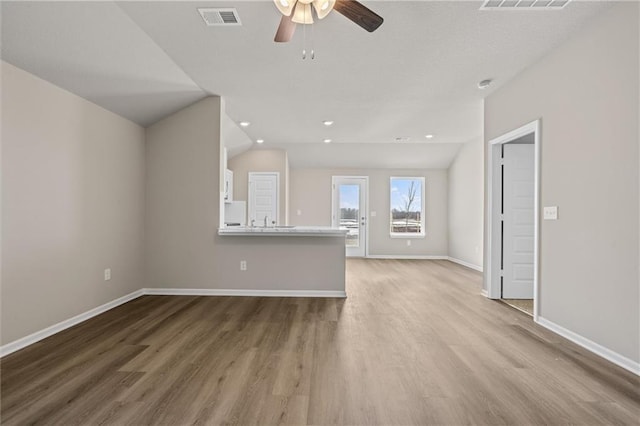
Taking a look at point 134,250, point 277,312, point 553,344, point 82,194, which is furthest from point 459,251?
point 82,194

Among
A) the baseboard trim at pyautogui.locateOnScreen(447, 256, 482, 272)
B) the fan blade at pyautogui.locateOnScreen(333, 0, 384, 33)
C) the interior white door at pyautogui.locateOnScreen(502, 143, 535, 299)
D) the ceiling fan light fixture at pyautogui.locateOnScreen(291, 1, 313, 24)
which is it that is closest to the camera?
the fan blade at pyautogui.locateOnScreen(333, 0, 384, 33)

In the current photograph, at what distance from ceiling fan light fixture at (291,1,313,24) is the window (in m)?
6.40

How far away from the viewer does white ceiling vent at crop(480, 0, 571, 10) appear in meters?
2.32

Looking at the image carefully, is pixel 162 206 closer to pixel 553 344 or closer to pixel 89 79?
pixel 89 79

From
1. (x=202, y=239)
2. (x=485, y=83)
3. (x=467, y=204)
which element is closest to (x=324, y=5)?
(x=485, y=83)

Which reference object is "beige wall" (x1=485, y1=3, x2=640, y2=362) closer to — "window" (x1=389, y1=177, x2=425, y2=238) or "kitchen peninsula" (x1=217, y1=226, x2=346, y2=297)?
"kitchen peninsula" (x1=217, y1=226, x2=346, y2=297)

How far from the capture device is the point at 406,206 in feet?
27.1

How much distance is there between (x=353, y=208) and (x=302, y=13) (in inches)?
250

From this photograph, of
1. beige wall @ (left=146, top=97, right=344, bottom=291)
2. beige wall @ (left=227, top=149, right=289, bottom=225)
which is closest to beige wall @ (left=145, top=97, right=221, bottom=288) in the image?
beige wall @ (left=146, top=97, right=344, bottom=291)

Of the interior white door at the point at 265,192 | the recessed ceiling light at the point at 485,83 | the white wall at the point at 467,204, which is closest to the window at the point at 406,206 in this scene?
the white wall at the point at 467,204

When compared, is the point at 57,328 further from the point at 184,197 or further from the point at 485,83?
the point at 485,83

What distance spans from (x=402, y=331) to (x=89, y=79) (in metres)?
3.77

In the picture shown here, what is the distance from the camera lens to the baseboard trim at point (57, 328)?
2.47 m

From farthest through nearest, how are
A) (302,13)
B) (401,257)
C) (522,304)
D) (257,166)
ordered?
(401,257) < (257,166) < (522,304) < (302,13)
